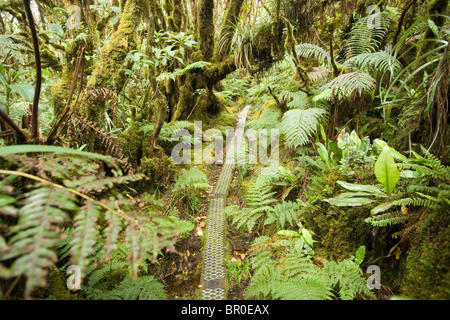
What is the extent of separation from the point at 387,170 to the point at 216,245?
1850 mm

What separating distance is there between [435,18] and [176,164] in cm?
381

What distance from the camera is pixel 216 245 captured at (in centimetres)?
253

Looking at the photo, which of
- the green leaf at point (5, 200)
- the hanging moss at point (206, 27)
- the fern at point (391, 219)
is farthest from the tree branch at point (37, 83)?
the hanging moss at point (206, 27)

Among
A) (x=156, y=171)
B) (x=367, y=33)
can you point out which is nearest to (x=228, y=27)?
(x=367, y=33)

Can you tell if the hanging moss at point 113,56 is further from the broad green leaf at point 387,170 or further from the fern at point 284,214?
the broad green leaf at point 387,170

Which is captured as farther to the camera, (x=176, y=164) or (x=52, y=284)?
(x=176, y=164)

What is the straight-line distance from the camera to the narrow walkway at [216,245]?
205 cm

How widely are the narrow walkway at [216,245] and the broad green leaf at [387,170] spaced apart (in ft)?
5.44

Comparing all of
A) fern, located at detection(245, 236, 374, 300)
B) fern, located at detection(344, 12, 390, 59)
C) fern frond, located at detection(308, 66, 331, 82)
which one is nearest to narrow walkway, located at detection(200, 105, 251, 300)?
fern, located at detection(245, 236, 374, 300)

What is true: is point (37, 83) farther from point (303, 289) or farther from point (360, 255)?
point (360, 255)
